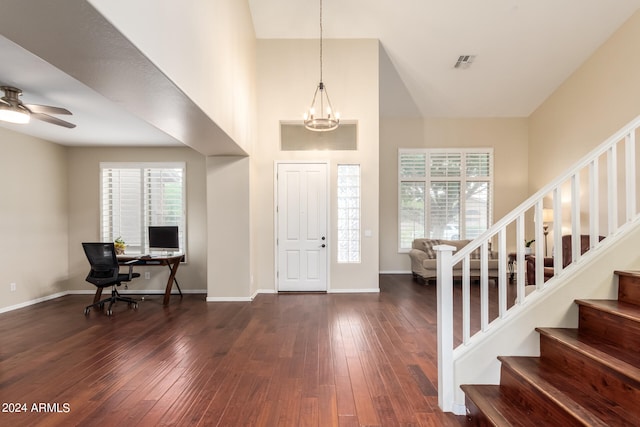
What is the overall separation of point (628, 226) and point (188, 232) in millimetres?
6172

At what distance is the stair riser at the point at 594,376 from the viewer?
1.59 m

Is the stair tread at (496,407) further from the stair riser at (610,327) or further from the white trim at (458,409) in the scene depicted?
the stair riser at (610,327)

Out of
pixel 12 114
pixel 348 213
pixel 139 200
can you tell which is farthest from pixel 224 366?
pixel 139 200

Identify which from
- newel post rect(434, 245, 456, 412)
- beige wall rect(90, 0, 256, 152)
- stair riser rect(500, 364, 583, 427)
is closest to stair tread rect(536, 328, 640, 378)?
stair riser rect(500, 364, 583, 427)

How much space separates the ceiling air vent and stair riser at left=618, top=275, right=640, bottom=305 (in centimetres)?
528

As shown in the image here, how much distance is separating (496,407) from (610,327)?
84 cm

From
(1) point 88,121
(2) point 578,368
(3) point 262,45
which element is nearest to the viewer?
(2) point 578,368

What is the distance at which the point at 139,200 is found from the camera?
635 cm

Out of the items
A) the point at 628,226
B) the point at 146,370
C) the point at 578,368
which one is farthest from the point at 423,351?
the point at 146,370

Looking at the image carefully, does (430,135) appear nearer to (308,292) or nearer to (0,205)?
(308,292)

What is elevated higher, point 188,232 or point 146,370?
point 188,232

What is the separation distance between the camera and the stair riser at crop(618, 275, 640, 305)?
2061 millimetres

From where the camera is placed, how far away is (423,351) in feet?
11.0

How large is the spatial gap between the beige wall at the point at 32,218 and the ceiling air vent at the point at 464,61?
7.74m
